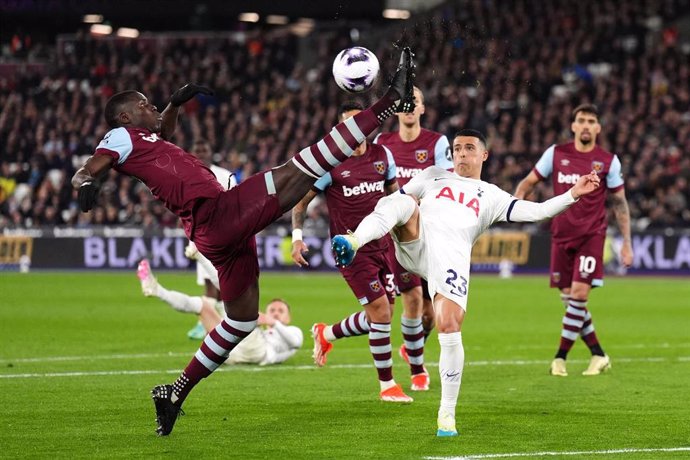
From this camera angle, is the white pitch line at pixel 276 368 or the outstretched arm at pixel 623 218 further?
the outstretched arm at pixel 623 218

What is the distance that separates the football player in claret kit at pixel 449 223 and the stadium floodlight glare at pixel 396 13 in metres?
33.1

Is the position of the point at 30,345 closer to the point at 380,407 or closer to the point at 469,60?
the point at 380,407

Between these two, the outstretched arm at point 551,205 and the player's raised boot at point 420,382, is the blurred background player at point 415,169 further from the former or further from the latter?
the outstretched arm at point 551,205

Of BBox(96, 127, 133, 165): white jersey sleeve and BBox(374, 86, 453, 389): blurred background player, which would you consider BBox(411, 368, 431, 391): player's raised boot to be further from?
BBox(96, 127, 133, 165): white jersey sleeve

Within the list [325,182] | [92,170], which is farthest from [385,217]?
[325,182]

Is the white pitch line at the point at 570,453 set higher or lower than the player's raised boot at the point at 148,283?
lower

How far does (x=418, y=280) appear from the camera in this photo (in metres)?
10.9

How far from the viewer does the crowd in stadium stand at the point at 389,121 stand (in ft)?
102

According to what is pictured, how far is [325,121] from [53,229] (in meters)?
8.86

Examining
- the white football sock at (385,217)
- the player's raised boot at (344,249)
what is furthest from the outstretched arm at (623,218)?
the player's raised boot at (344,249)

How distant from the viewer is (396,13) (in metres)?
42.5

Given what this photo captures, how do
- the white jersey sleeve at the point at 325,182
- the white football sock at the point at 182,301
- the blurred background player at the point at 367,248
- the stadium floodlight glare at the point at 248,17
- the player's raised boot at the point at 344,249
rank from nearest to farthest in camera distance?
the player's raised boot at the point at 344,249
the blurred background player at the point at 367,248
the white jersey sleeve at the point at 325,182
the white football sock at the point at 182,301
the stadium floodlight glare at the point at 248,17

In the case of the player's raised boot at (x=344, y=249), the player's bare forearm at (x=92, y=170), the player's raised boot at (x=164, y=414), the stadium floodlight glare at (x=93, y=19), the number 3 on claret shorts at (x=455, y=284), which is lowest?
the player's raised boot at (x=164, y=414)

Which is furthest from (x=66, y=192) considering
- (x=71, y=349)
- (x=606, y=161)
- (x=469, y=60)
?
(x=606, y=161)
